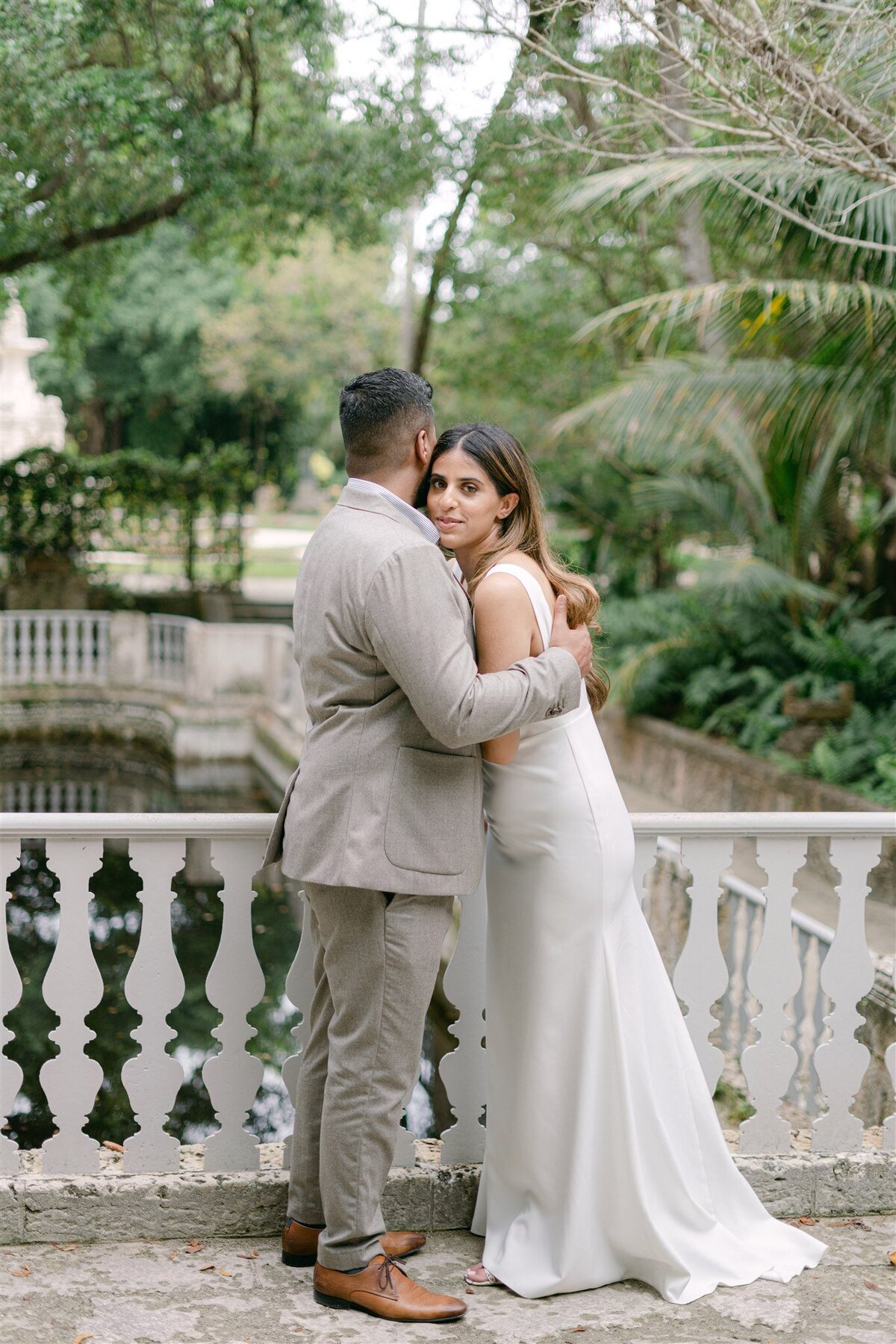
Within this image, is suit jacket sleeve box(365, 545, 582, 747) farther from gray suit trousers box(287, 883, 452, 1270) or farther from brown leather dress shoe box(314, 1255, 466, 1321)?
brown leather dress shoe box(314, 1255, 466, 1321)

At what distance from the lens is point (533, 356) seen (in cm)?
1789

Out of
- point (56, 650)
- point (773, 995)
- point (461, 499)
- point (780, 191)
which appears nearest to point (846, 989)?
point (773, 995)

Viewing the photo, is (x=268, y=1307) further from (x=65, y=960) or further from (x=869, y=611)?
(x=869, y=611)

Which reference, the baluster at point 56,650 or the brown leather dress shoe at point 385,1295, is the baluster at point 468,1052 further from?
the baluster at point 56,650

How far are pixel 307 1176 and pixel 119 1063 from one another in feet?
18.1

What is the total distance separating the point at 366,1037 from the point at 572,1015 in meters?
0.52

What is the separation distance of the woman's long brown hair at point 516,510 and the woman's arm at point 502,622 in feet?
0.16

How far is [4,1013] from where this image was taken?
10.1 feet

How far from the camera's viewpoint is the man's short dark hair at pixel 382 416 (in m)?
2.67

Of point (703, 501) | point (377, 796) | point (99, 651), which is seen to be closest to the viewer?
point (377, 796)

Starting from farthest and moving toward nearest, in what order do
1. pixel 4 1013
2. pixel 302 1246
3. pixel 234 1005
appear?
pixel 234 1005, pixel 4 1013, pixel 302 1246

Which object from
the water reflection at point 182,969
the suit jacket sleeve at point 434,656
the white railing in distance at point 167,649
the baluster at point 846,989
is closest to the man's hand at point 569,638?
the suit jacket sleeve at point 434,656

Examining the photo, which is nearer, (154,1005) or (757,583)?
(154,1005)

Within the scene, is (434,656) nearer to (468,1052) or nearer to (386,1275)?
(468,1052)
